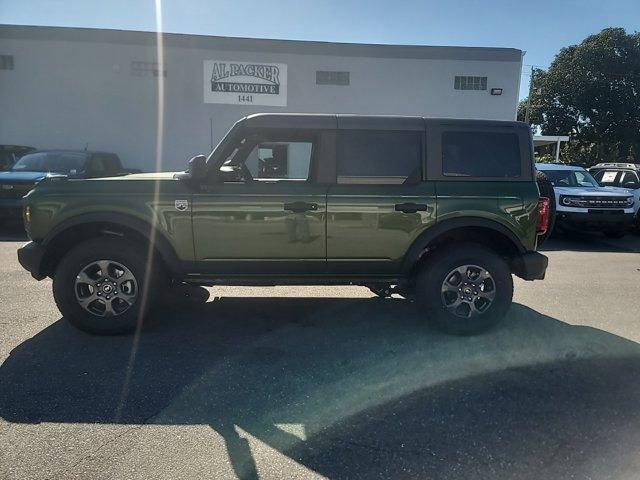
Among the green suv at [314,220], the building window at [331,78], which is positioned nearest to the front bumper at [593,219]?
the green suv at [314,220]

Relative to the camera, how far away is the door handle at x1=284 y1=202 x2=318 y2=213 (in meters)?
4.12

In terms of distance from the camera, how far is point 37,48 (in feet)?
48.8

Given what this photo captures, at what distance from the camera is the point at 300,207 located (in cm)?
413

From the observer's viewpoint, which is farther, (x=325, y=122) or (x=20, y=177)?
(x=20, y=177)

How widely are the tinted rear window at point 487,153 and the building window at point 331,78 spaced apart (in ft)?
40.0

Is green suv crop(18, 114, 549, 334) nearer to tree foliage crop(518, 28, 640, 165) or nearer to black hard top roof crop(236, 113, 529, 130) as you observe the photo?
black hard top roof crop(236, 113, 529, 130)

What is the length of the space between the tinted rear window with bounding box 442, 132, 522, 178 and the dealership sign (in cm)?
1217

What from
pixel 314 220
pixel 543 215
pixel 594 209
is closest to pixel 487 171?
pixel 543 215

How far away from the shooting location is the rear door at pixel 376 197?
4176 mm

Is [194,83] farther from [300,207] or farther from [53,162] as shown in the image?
[300,207]

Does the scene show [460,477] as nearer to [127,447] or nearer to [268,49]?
[127,447]

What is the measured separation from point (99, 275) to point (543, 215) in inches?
160

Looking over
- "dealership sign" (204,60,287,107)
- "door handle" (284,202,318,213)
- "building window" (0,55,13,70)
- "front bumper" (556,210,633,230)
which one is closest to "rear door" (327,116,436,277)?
"door handle" (284,202,318,213)

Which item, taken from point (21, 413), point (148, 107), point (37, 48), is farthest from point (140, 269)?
point (37, 48)
